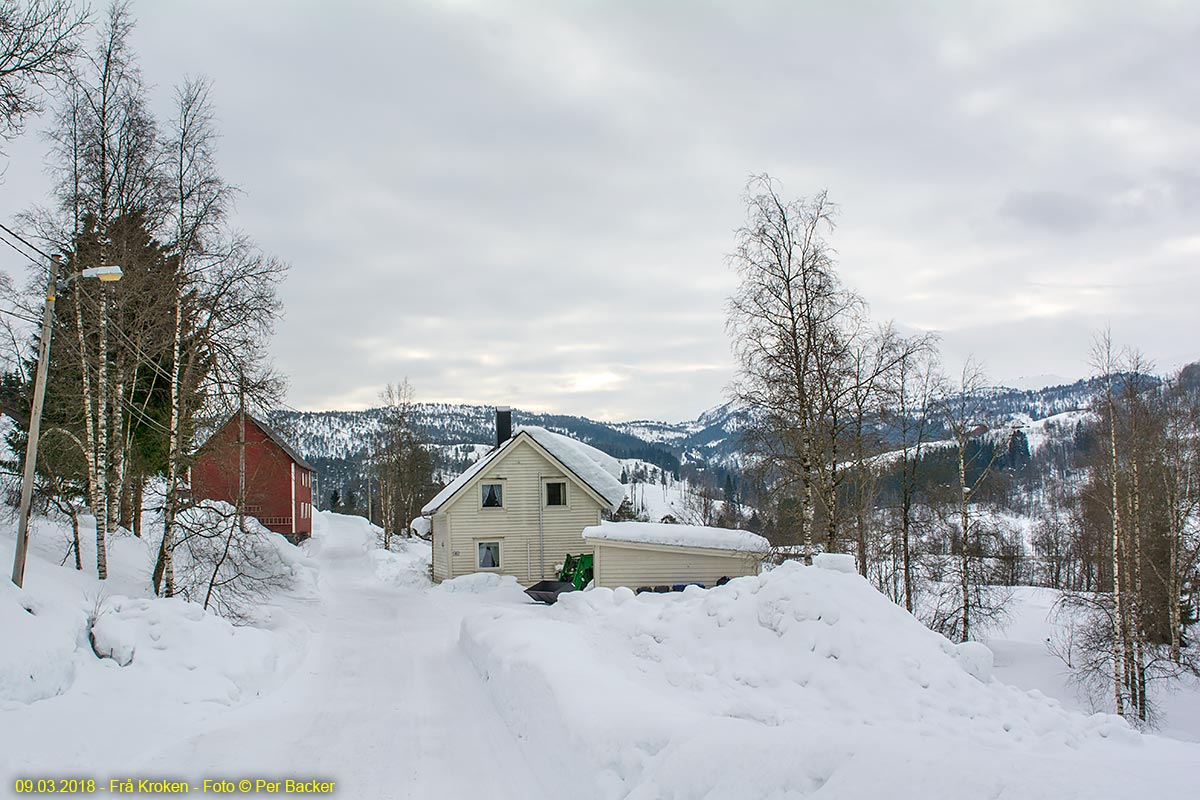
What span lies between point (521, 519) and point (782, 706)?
2159cm

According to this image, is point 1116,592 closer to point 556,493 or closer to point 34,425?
point 556,493

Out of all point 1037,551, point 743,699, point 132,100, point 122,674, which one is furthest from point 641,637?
point 1037,551

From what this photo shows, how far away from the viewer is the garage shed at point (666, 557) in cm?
A: 2311

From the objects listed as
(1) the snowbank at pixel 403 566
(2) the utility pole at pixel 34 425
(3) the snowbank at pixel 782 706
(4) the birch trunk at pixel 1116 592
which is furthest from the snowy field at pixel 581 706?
(1) the snowbank at pixel 403 566

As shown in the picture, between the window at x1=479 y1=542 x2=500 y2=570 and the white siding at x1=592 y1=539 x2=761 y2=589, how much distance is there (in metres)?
7.64

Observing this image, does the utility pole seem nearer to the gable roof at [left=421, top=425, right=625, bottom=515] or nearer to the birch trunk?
the gable roof at [left=421, top=425, right=625, bottom=515]

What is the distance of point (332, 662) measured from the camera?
532 inches

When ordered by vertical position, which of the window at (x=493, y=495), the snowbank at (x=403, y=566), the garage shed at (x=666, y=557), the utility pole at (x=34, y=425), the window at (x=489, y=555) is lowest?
the snowbank at (x=403, y=566)

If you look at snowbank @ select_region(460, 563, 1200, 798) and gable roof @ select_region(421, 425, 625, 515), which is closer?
snowbank @ select_region(460, 563, 1200, 798)

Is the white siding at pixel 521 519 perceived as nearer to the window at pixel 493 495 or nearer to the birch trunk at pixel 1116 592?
the window at pixel 493 495

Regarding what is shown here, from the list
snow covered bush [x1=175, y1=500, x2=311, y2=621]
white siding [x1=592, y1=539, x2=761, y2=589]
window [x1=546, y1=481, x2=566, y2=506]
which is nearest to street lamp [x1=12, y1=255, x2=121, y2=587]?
snow covered bush [x1=175, y1=500, x2=311, y2=621]

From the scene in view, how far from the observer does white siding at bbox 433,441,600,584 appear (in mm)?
29828

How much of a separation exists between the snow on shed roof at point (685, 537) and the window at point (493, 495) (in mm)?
7170

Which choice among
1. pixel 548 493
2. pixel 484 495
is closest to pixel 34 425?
pixel 484 495
